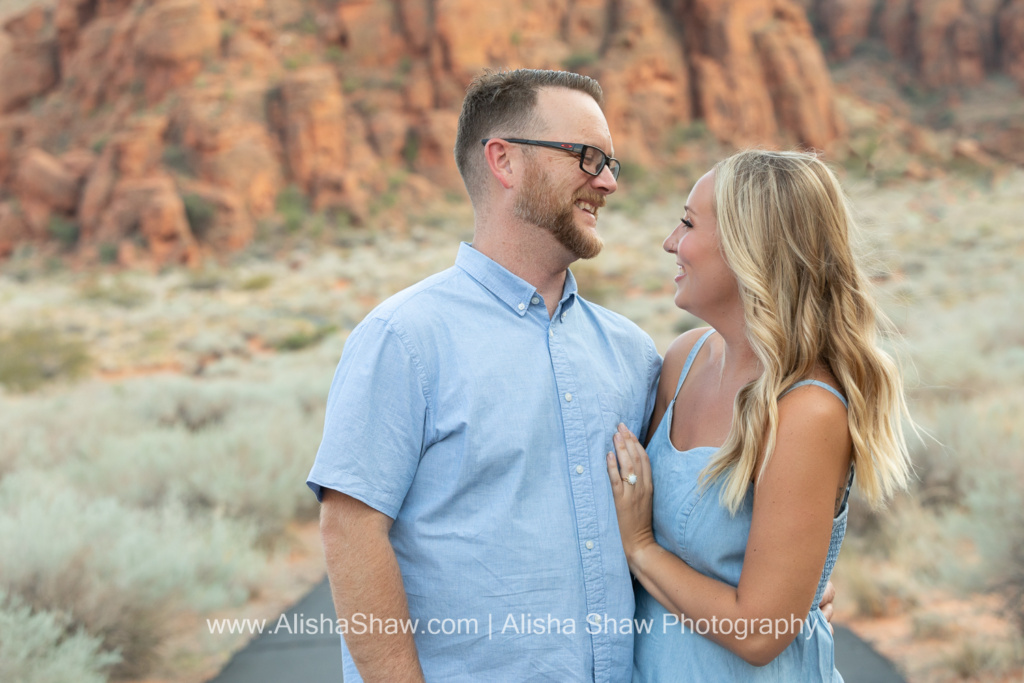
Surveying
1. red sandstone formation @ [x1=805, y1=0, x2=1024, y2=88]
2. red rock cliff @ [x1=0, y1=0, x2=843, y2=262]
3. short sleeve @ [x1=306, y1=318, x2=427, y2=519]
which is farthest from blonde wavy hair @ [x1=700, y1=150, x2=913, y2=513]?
red sandstone formation @ [x1=805, y1=0, x2=1024, y2=88]

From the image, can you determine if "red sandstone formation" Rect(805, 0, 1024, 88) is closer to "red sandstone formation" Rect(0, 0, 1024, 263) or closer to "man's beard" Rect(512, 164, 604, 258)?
"red sandstone formation" Rect(0, 0, 1024, 263)

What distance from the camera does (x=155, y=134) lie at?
29922mm

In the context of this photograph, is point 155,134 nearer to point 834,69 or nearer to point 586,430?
point 586,430

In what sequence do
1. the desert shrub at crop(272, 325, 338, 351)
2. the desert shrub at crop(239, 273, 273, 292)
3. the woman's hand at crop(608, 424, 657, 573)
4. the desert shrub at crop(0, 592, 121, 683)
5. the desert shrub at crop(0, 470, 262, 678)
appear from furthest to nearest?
the desert shrub at crop(239, 273, 273, 292)
the desert shrub at crop(272, 325, 338, 351)
the desert shrub at crop(0, 470, 262, 678)
the desert shrub at crop(0, 592, 121, 683)
the woman's hand at crop(608, 424, 657, 573)

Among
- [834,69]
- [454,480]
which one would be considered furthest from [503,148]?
[834,69]

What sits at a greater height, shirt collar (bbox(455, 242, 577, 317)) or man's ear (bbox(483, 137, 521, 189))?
man's ear (bbox(483, 137, 521, 189))

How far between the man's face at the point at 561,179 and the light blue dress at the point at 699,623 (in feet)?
2.29

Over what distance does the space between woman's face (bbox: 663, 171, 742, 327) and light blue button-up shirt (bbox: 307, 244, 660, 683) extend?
1.58ft

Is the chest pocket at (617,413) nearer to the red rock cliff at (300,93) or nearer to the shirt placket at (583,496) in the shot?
the shirt placket at (583,496)

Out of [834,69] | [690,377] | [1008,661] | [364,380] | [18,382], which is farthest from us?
[834,69]

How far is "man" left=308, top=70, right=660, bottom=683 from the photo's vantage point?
1.82 meters

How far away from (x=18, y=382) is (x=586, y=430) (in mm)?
12716

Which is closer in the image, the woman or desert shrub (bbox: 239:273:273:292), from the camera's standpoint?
the woman

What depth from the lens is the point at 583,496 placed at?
2.00 m
